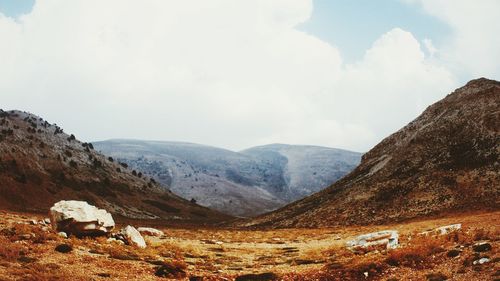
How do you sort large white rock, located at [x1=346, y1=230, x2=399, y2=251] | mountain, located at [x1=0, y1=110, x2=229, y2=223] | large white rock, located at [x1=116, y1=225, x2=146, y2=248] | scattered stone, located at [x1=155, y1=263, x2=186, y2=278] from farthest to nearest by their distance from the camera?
mountain, located at [x1=0, y1=110, x2=229, y2=223] < large white rock, located at [x1=116, y1=225, x2=146, y2=248] < large white rock, located at [x1=346, y1=230, x2=399, y2=251] < scattered stone, located at [x1=155, y1=263, x2=186, y2=278]

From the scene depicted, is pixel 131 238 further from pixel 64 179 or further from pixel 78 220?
pixel 64 179

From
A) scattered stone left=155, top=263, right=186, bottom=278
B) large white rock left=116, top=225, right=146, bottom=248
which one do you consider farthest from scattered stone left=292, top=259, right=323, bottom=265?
large white rock left=116, top=225, right=146, bottom=248

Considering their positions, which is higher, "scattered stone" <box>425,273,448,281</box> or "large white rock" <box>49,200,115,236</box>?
"large white rock" <box>49,200,115,236</box>

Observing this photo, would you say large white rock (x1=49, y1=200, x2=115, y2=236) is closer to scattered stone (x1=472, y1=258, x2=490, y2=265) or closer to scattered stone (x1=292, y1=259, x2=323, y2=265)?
scattered stone (x1=292, y1=259, x2=323, y2=265)

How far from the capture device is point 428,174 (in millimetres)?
74250

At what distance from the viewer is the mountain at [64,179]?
101438 mm

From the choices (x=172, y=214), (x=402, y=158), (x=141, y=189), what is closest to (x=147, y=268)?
(x=402, y=158)

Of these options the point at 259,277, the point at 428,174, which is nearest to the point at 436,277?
the point at 259,277

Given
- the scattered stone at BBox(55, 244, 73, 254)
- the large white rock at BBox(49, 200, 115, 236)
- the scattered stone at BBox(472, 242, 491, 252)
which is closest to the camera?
the scattered stone at BBox(472, 242, 491, 252)

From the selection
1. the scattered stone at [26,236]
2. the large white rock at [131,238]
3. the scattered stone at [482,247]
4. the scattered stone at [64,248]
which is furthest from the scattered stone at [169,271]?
the scattered stone at [482,247]

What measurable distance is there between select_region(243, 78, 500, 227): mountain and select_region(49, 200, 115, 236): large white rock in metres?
45.0

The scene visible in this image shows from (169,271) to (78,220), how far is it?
10.4m

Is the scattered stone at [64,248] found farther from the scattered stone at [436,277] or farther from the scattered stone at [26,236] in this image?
the scattered stone at [436,277]

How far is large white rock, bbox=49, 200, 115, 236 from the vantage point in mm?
33344
